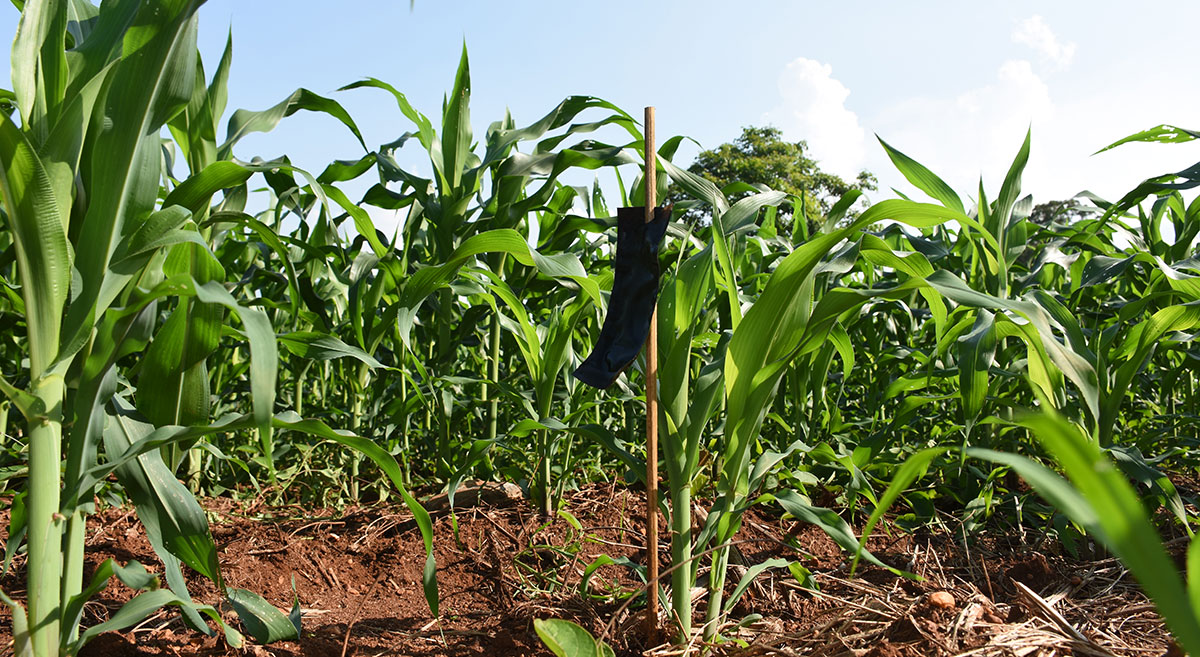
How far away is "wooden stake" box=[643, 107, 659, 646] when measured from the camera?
4.19ft

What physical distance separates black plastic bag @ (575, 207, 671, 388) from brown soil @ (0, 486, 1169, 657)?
0.42 metres

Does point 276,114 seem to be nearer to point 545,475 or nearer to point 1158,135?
point 545,475

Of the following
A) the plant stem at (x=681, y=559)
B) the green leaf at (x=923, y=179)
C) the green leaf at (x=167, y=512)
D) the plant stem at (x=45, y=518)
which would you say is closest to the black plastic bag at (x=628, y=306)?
the plant stem at (x=681, y=559)

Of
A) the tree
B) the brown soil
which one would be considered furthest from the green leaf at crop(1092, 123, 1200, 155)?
the tree

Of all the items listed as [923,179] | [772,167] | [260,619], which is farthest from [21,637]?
[772,167]

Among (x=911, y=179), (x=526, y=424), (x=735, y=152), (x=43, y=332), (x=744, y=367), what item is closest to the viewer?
(x=43, y=332)

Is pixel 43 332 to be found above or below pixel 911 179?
below

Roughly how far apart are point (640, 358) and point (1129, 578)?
1.49 m

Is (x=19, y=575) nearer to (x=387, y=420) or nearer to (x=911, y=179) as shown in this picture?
(x=387, y=420)

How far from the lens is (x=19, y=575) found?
66.1 inches

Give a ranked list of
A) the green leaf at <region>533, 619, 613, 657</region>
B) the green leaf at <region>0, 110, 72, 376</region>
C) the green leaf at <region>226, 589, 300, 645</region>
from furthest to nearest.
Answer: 1. the green leaf at <region>226, 589, 300, 645</region>
2. the green leaf at <region>533, 619, 613, 657</region>
3. the green leaf at <region>0, 110, 72, 376</region>

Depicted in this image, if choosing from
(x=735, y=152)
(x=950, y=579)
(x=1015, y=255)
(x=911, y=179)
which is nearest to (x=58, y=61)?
(x=911, y=179)

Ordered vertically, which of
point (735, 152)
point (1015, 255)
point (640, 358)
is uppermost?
point (735, 152)

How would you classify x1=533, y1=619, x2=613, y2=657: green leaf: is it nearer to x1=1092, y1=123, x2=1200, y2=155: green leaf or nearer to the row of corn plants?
the row of corn plants
